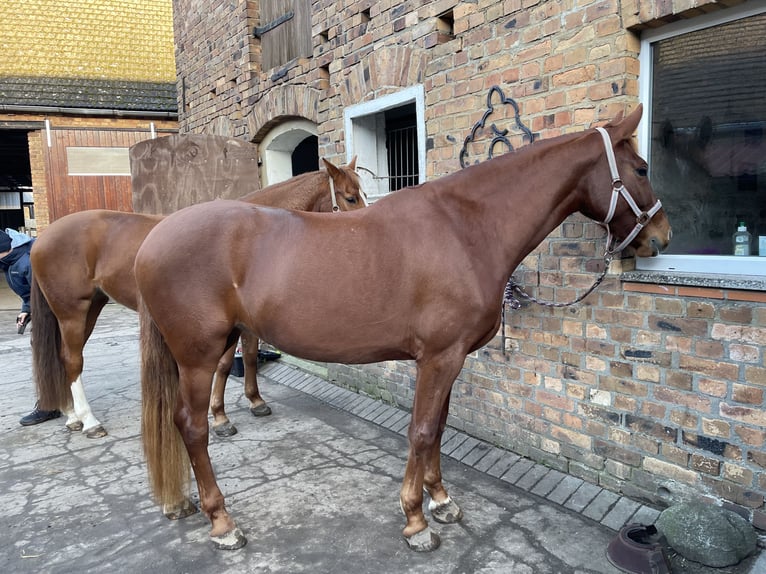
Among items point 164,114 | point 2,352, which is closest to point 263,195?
point 2,352

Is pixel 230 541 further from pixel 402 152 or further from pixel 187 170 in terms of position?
pixel 187 170

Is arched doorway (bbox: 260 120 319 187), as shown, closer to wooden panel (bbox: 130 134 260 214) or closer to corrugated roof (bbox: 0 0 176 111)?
wooden panel (bbox: 130 134 260 214)

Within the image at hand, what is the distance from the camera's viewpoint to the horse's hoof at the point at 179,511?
2930 mm

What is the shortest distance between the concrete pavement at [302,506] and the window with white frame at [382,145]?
2.11m

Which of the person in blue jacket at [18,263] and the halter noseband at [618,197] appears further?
the person in blue jacket at [18,263]

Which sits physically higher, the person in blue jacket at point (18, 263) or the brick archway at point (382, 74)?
the brick archway at point (382, 74)

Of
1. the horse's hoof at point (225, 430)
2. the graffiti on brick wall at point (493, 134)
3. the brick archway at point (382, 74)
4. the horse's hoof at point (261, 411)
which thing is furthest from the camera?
the horse's hoof at point (261, 411)

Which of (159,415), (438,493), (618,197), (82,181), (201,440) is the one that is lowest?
(438,493)

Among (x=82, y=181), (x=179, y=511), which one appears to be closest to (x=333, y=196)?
(x=179, y=511)

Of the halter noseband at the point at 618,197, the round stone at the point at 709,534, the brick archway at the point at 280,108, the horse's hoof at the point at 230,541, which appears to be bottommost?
the horse's hoof at the point at 230,541

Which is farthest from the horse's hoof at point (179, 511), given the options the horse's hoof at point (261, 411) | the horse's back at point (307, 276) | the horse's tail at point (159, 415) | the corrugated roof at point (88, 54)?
the corrugated roof at point (88, 54)

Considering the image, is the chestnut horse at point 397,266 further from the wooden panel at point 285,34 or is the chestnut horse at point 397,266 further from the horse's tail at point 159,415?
the wooden panel at point 285,34

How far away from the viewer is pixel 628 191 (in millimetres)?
2402

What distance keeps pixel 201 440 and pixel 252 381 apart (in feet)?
6.23
